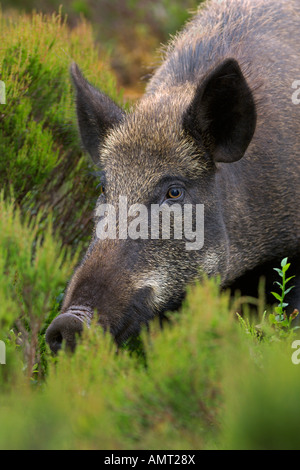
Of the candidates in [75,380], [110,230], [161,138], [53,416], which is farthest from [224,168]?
[53,416]

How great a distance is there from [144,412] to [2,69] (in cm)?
319

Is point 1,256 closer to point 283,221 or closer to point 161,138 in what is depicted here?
point 161,138

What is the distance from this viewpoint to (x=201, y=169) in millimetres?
3750

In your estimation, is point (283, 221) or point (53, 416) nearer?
point (53, 416)

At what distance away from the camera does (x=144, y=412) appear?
6.91 ft

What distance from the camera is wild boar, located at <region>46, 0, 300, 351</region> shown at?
3266 mm
